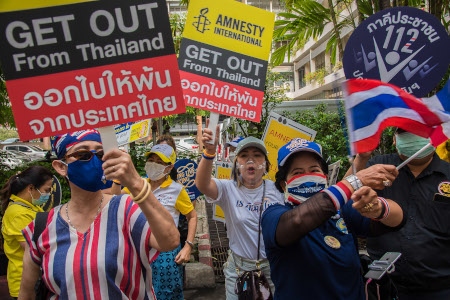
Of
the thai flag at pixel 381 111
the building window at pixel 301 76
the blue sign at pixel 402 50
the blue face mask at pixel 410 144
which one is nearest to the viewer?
the thai flag at pixel 381 111

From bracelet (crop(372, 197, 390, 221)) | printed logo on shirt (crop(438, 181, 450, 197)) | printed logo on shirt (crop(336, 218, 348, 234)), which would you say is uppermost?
bracelet (crop(372, 197, 390, 221))

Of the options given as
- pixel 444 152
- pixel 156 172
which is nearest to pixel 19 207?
pixel 156 172

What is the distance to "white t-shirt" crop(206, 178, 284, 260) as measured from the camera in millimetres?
3168

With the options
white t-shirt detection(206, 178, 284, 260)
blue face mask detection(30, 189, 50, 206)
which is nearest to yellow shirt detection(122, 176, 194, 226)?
white t-shirt detection(206, 178, 284, 260)

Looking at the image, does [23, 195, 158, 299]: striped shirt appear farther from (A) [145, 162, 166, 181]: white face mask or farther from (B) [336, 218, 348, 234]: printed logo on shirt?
(A) [145, 162, 166, 181]: white face mask

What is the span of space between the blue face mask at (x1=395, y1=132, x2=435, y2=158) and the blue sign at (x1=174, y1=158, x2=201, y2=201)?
3.01 meters

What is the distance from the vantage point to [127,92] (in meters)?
1.94

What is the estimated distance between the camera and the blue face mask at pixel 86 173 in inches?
77.9

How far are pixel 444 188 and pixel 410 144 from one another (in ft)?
1.29

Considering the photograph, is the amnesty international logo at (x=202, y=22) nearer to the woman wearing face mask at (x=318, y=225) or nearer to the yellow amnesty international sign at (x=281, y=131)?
the yellow amnesty international sign at (x=281, y=131)

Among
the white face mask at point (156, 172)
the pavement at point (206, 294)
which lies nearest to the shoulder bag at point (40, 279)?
the white face mask at point (156, 172)

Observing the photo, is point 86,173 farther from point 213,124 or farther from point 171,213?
point 171,213

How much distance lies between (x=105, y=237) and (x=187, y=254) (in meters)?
1.70

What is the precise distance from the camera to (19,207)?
3564 mm
